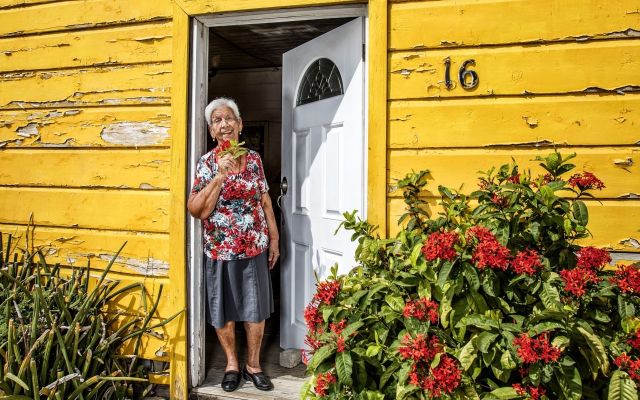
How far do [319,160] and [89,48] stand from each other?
1637 mm

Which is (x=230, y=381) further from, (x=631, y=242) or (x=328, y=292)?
(x=631, y=242)

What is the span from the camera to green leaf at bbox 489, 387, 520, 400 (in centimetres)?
164

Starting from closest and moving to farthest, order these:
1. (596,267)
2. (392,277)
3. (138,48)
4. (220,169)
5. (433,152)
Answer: (596,267) → (392,277) → (433,152) → (220,169) → (138,48)

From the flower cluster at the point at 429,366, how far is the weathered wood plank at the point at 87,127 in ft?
6.33

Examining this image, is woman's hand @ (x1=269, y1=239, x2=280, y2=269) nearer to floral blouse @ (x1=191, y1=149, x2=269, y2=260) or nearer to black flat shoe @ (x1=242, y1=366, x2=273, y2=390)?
floral blouse @ (x1=191, y1=149, x2=269, y2=260)

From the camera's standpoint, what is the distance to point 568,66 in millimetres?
2391

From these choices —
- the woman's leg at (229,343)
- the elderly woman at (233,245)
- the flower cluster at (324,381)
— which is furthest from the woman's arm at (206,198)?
the flower cluster at (324,381)

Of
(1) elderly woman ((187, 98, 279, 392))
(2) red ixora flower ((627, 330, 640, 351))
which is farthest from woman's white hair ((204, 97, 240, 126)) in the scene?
(2) red ixora flower ((627, 330, 640, 351))

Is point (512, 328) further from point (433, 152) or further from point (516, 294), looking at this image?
point (433, 152)

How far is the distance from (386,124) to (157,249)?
1.55 m

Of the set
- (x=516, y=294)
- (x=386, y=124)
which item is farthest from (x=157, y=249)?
(x=516, y=294)

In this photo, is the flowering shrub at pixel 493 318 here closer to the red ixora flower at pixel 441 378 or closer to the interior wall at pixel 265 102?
the red ixora flower at pixel 441 378

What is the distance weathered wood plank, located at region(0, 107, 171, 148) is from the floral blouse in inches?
12.9

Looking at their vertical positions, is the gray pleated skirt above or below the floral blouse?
below
